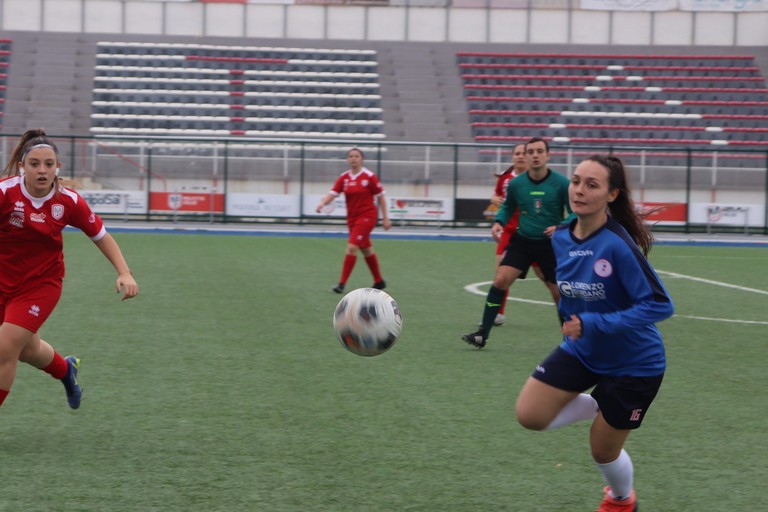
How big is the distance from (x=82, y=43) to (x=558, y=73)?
20150mm

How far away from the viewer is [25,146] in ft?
18.2

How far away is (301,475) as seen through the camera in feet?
16.8

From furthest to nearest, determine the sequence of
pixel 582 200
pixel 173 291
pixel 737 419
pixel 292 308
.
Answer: pixel 173 291 < pixel 292 308 < pixel 737 419 < pixel 582 200

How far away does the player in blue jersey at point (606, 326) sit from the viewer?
4289 millimetres

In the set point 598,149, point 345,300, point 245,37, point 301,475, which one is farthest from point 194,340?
point 245,37

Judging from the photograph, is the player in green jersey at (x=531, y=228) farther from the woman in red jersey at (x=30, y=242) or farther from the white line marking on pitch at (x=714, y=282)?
the white line marking on pitch at (x=714, y=282)

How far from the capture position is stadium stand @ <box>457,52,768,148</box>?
126ft

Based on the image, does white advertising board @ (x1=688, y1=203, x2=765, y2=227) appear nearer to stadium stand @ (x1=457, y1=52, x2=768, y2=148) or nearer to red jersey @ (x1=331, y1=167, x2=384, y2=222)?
stadium stand @ (x1=457, y1=52, x2=768, y2=148)

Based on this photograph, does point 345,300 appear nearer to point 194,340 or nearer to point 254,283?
point 194,340

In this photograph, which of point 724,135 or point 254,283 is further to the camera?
point 724,135

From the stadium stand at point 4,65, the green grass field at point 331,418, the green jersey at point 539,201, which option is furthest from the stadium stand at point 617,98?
the green jersey at point 539,201

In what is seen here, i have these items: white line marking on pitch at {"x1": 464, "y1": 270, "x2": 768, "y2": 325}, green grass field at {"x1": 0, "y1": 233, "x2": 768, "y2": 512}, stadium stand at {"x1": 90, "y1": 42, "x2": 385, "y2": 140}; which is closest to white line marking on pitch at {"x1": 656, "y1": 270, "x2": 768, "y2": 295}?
white line marking on pitch at {"x1": 464, "y1": 270, "x2": 768, "y2": 325}

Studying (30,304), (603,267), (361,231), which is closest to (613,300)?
(603,267)

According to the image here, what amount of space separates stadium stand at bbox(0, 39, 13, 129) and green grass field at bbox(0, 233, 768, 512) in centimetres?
2848
